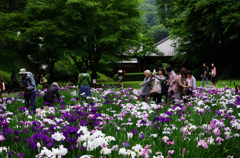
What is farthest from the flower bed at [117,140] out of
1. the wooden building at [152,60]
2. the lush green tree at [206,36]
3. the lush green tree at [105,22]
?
the wooden building at [152,60]

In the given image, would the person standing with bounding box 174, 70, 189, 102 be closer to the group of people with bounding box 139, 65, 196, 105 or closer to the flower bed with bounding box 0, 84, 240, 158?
the group of people with bounding box 139, 65, 196, 105

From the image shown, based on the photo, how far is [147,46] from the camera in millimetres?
30891

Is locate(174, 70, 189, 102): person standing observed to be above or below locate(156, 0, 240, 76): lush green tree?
below

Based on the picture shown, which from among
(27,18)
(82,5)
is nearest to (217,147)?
(82,5)

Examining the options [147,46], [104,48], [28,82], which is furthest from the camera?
[147,46]

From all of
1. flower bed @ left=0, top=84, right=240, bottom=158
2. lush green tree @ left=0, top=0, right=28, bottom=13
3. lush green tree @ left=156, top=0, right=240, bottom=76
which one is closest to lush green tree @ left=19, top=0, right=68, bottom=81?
lush green tree @ left=0, top=0, right=28, bottom=13

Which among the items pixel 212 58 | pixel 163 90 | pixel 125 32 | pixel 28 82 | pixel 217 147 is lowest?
pixel 217 147

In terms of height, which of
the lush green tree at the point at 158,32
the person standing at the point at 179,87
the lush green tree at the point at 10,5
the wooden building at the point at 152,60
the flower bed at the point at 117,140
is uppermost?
the lush green tree at the point at 158,32

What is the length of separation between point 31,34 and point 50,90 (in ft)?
28.8

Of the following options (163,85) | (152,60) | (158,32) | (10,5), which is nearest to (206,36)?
(152,60)

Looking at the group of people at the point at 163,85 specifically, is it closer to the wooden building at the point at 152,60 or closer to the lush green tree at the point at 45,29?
the lush green tree at the point at 45,29

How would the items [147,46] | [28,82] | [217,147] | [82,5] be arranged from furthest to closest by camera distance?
[147,46], [82,5], [28,82], [217,147]

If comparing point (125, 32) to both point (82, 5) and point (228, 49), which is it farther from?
point (228, 49)

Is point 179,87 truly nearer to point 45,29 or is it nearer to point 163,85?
point 163,85
